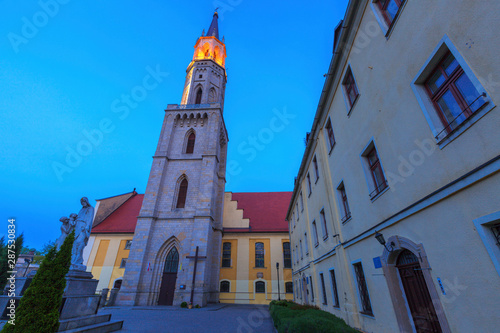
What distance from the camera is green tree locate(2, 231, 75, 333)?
496cm

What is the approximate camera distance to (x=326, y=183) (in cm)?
1036

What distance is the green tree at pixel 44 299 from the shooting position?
16.3ft

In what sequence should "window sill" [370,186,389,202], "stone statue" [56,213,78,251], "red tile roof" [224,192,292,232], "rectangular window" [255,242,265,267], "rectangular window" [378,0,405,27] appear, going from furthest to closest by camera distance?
1. "red tile roof" [224,192,292,232]
2. "rectangular window" [255,242,265,267]
3. "stone statue" [56,213,78,251]
4. "window sill" [370,186,389,202]
5. "rectangular window" [378,0,405,27]

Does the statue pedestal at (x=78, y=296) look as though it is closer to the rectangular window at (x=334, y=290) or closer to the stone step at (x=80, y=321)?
the stone step at (x=80, y=321)

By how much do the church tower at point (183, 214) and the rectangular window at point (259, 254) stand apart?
211 inches

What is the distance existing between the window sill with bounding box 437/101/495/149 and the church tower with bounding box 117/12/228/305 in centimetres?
1910

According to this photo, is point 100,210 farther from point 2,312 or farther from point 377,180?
point 377,180

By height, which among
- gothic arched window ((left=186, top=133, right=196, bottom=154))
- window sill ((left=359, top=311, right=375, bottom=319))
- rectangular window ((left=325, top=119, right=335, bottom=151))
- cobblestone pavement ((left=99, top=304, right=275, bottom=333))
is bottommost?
cobblestone pavement ((left=99, top=304, right=275, bottom=333))

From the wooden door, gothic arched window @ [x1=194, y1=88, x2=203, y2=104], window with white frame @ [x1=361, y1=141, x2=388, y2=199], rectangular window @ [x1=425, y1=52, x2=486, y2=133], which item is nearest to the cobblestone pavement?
the wooden door

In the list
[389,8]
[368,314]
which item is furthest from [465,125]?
[368,314]

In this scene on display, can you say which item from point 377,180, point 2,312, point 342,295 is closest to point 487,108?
point 377,180

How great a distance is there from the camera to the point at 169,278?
64.4ft

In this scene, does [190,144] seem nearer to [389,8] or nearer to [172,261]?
[172,261]

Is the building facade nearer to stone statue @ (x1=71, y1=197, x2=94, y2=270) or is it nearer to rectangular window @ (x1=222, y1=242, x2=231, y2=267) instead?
stone statue @ (x1=71, y1=197, x2=94, y2=270)
